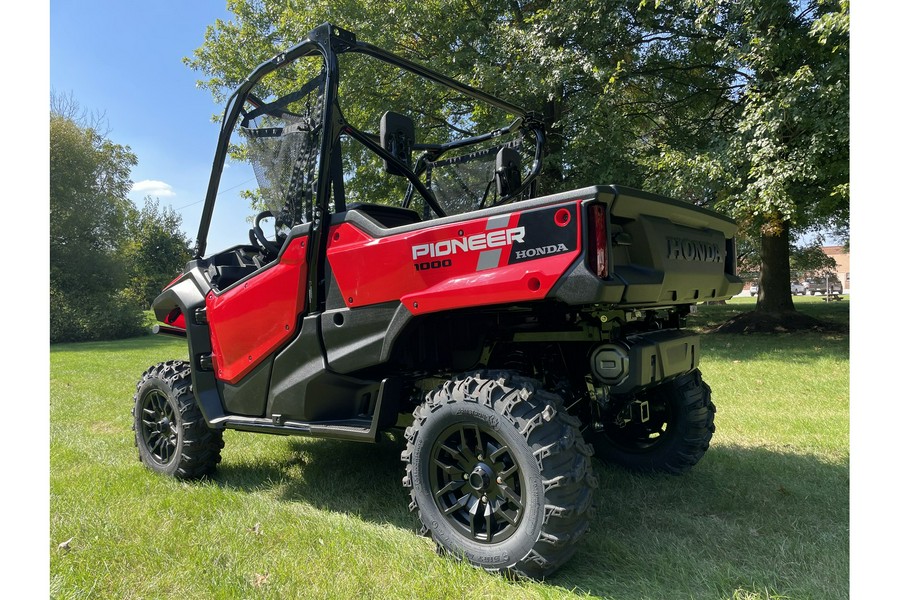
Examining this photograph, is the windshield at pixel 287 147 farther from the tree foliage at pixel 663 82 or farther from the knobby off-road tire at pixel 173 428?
the tree foliage at pixel 663 82

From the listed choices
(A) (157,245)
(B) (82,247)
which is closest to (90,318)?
(B) (82,247)

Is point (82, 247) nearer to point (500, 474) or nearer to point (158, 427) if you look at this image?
point (158, 427)

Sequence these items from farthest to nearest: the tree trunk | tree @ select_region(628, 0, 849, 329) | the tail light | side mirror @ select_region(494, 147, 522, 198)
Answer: the tree trunk
tree @ select_region(628, 0, 849, 329)
side mirror @ select_region(494, 147, 522, 198)
the tail light

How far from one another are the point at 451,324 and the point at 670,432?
1.61 metres

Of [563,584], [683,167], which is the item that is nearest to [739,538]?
[563,584]

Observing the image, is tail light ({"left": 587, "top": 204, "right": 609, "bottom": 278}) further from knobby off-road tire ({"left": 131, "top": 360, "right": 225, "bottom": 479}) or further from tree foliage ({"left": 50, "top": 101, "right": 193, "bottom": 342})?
tree foliage ({"left": 50, "top": 101, "right": 193, "bottom": 342})

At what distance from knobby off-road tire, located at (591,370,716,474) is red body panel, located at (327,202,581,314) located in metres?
1.66

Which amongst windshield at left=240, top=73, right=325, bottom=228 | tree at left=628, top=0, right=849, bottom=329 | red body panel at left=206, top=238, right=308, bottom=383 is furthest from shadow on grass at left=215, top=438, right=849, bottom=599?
tree at left=628, top=0, right=849, bottom=329

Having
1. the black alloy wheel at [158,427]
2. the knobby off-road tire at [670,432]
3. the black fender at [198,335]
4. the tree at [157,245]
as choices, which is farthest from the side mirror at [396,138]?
the tree at [157,245]

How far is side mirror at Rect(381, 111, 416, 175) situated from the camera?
364 centimetres

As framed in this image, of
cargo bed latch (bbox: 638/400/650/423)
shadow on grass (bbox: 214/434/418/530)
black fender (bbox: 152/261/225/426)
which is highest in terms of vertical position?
black fender (bbox: 152/261/225/426)

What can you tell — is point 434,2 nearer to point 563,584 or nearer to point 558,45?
point 558,45

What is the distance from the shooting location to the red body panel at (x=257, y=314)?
11.1 feet

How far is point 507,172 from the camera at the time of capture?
4.18 metres
